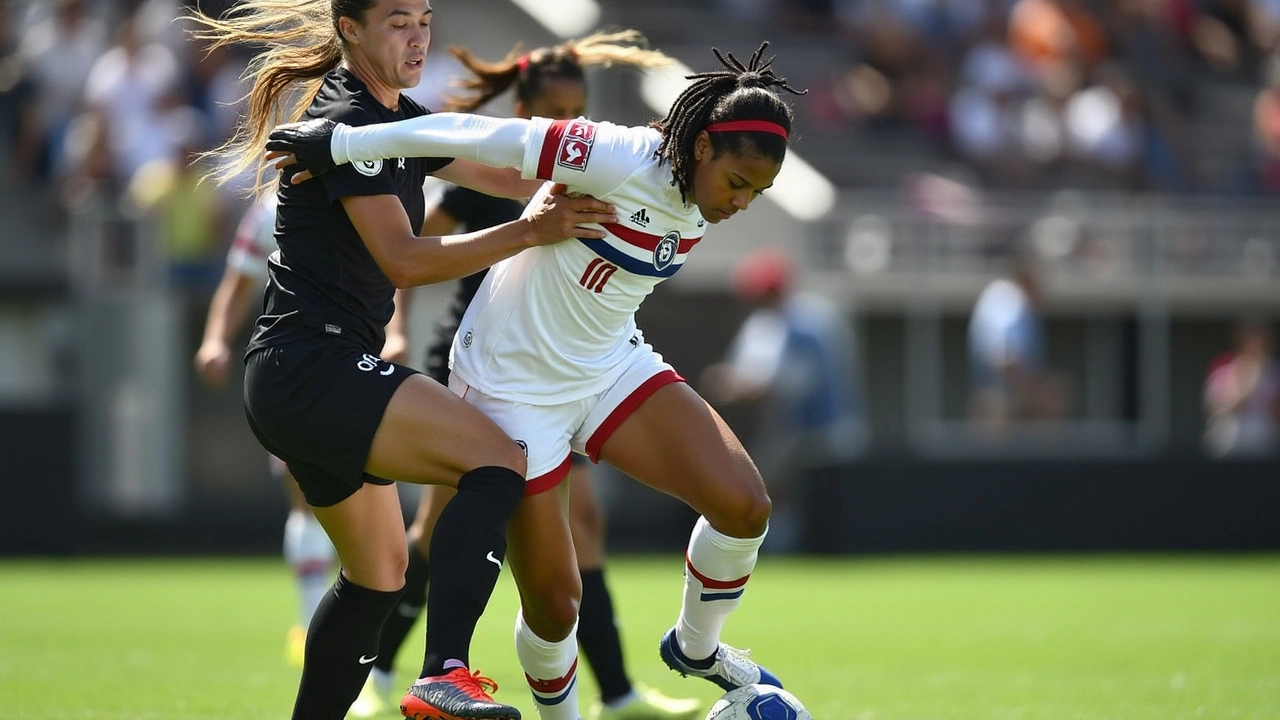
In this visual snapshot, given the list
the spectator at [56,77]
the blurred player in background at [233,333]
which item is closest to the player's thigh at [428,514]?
the blurred player in background at [233,333]

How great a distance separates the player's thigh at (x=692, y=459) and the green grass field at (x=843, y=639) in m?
1.08

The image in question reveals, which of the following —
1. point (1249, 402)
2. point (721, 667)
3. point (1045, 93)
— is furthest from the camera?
point (1045, 93)

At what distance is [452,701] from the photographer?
436 centimetres

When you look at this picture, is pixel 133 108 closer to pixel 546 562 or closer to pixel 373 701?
pixel 373 701

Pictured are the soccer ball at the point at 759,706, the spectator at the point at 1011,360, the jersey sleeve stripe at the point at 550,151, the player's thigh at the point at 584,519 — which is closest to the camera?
the jersey sleeve stripe at the point at 550,151

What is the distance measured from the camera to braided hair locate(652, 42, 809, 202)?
5023 mm

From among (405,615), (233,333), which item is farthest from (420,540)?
(233,333)

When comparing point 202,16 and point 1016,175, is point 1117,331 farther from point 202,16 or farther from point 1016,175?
point 202,16

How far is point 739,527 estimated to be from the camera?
210 inches

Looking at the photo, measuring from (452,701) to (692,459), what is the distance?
1237 mm

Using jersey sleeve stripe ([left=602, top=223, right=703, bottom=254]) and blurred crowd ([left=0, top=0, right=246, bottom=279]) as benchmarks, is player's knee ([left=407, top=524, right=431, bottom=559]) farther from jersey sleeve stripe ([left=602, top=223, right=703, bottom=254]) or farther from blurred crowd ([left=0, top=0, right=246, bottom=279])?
blurred crowd ([left=0, top=0, right=246, bottom=279])

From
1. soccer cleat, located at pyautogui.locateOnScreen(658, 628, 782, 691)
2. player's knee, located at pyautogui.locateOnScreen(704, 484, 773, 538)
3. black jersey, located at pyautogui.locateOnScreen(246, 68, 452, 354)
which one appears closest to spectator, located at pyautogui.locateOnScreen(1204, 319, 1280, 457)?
soccer cleat, located at pyautogui.locateOnScreen(658, 628, 782, 691)

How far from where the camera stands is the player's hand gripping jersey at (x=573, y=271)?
4977mm

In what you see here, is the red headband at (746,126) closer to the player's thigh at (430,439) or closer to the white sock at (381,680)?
the player's thigh at (430,439)
